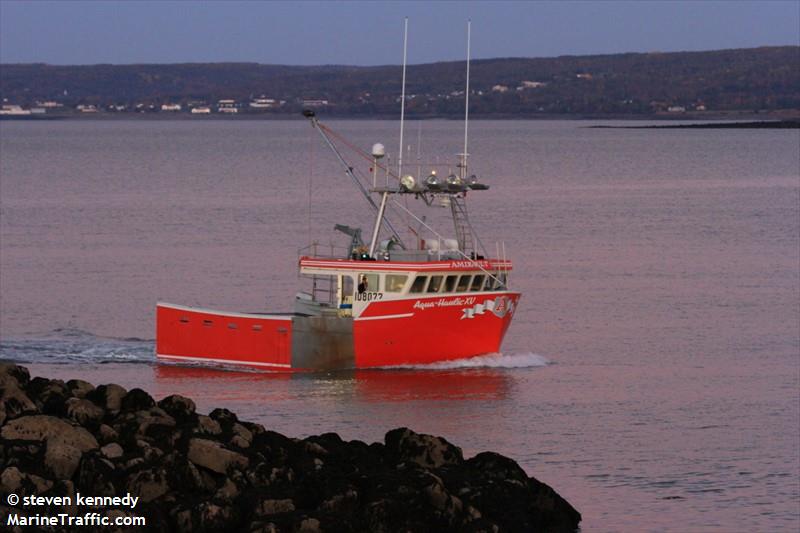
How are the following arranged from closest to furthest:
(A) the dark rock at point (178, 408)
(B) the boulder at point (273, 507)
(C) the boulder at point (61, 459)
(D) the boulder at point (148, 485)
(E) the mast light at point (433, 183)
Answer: (B) the boulder at point (273, 507) → (D) the boulder at point (148, 485) → (C) the boulder at point (61, 459) → (A) the dark rock at point (178, 408) → (E) the mast light at point (433, 183)

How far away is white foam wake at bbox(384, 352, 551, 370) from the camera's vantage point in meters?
29.6

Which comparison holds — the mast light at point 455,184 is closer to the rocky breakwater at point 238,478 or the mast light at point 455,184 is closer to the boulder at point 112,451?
the rocky breakwater at point 238,478

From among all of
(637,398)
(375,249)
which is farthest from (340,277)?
(637,398)

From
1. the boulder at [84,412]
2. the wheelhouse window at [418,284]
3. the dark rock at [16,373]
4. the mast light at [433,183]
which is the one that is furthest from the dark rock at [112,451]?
the mast light at [433,183]

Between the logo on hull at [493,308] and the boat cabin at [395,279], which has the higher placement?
the boat cabin at [395,279]

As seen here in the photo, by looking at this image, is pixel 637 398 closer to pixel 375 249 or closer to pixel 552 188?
pixel 375 249

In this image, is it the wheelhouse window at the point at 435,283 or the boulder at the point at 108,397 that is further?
the wheelhouse window at the point at 435,283

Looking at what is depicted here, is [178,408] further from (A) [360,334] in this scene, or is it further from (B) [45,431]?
(A) [360,334]

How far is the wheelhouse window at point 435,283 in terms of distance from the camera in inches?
1144

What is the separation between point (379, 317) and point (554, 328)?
6.79m

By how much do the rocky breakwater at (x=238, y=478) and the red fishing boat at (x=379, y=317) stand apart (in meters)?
8.25

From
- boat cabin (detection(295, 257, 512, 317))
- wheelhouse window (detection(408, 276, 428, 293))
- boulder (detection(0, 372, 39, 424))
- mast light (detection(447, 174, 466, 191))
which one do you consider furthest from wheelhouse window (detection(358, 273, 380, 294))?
boulder (detection(0, 372, 39, 424))

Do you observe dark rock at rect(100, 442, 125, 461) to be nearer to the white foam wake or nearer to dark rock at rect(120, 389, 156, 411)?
dark rock at rect(120, 389, 156, 411)

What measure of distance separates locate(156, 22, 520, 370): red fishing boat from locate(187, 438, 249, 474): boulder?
1053cm
